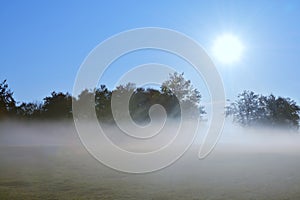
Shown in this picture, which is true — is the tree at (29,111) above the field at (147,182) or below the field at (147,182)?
above

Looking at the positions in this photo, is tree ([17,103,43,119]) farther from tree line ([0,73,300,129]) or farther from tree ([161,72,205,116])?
tree ([161,72,205,116])

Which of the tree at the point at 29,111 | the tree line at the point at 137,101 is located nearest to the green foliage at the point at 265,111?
the tree line at the point at 137,101

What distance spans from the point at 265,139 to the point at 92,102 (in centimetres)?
3118

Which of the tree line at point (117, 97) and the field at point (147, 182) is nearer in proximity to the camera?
the field at point (147, 182)

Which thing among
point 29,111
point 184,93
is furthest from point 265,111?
point 29,111

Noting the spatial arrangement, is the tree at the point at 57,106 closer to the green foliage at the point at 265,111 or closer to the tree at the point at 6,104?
the tree at the point at 6,104

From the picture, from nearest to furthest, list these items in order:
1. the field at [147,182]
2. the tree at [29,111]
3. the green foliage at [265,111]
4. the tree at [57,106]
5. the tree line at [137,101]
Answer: the field at [147,182]
the tree line at [137,101]
the tree at [29,111]
the tree at [57,106]
the green foliage at [265,111]

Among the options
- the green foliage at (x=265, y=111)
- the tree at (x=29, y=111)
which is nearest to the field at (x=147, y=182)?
the tree at (x=29, y=111)

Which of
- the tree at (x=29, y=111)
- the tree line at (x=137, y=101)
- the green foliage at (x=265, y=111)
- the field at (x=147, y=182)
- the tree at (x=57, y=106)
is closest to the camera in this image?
the field at (x=147, y=182)

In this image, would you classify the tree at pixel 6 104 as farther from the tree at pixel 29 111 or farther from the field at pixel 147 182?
the field at pixel 147 182

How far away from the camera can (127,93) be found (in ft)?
106

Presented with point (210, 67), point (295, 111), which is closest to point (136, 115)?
point (210, 67)

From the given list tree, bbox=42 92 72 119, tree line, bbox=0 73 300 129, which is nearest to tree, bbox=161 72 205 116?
tree line, bbox=0 73 300 129

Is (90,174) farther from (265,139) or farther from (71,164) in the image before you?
(265,139)
